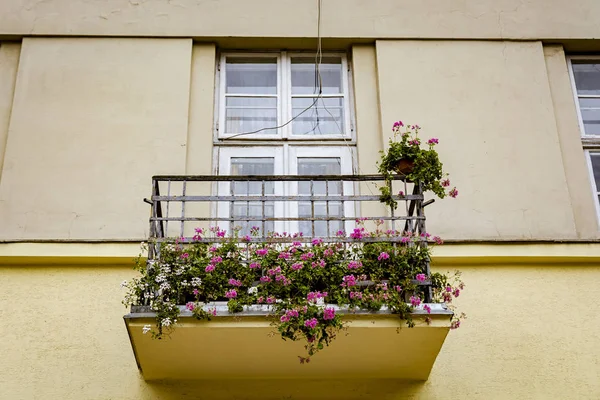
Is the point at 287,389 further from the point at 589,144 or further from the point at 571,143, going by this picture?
the point at 589,144

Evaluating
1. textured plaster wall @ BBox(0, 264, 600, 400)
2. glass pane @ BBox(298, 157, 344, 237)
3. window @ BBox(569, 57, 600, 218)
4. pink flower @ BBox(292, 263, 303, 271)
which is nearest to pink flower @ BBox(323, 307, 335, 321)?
pink flower @ BBox(292, 263, 303, 271)

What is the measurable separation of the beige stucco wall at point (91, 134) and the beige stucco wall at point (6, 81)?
0.43ft

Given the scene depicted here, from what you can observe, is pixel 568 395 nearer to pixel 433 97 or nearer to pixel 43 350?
pixel 433 97

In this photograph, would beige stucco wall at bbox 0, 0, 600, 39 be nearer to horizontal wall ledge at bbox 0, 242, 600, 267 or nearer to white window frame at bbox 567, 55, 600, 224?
white window frame at bbox 567, 55, 600, 224

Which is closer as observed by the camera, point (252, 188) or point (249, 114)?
point (252, 188)

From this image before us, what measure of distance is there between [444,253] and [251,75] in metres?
3.02

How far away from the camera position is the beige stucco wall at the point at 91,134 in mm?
7430

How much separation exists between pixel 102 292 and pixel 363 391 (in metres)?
2.50

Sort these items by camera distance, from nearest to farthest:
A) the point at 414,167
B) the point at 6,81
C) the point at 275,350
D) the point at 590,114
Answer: the point at 275,350
the point at 414,167
the point at 6,81
the point at 590,114

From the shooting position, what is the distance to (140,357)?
6277 millimetres

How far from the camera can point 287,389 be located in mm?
6633

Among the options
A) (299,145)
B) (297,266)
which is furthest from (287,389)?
(299,145)

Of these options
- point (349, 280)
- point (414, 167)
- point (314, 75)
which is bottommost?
point (349, 280)

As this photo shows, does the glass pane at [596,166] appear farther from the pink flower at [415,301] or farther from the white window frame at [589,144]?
the pink flower at [415,301]
